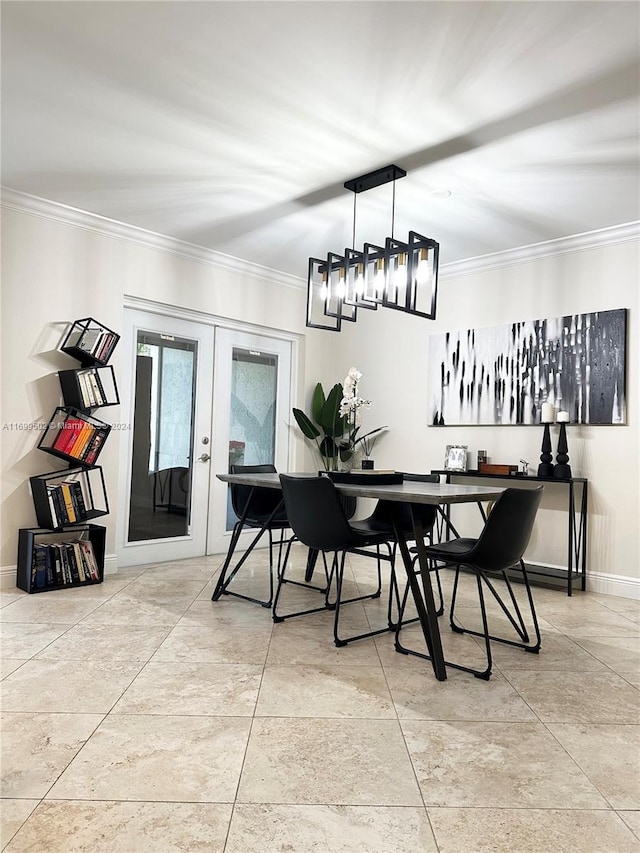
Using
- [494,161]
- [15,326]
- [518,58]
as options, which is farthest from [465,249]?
[15,326]

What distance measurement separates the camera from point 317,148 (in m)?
3.24

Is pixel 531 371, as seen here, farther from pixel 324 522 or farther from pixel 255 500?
pixel 324 522

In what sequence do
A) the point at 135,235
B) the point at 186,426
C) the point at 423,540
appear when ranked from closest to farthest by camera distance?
the point at 423,540 < the point at 135,235 < the point at 186,426

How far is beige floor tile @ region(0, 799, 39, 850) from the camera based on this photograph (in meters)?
1.46

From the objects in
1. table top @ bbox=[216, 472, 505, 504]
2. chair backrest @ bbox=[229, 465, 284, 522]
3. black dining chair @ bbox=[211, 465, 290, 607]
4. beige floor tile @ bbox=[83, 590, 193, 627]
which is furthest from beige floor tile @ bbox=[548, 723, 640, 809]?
chair backrest @ bbox=[229, 465, 284, 522]

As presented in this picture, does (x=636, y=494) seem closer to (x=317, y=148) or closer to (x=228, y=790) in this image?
(x=317, y=148)

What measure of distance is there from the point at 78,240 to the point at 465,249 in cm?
290

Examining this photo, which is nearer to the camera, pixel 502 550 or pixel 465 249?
pixel 502 550

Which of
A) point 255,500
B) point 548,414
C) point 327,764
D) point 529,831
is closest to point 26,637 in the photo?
point 255,500

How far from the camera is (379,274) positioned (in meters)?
3.38

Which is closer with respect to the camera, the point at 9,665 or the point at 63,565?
the point at 9,665

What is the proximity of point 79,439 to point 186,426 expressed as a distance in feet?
3.70

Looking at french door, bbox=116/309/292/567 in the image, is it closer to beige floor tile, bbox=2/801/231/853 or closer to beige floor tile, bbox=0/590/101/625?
beige floor tile, bbox=0/590/101/625

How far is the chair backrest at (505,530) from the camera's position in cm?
260
